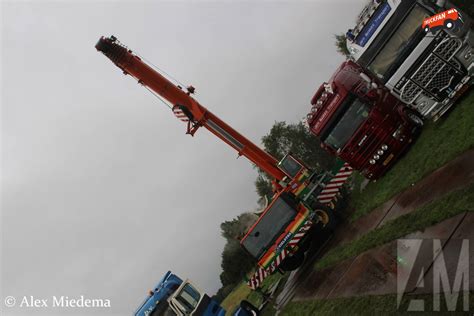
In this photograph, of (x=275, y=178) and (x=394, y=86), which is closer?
(x=394, y=86)

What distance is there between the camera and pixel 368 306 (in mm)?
7539

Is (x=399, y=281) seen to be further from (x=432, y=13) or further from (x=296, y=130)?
(x=296, y=130)

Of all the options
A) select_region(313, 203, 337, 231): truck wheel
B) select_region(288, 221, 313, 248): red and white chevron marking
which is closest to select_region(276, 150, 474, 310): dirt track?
select_region(288, 221, 313, 248): red and white chevron marking

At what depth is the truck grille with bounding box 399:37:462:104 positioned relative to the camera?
11891 mm

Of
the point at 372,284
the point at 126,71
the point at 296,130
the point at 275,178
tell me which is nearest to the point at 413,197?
the point at 372,284

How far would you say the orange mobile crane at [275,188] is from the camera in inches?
573

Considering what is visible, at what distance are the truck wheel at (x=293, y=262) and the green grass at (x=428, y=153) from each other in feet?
9.24

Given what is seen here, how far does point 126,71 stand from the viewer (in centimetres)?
1638

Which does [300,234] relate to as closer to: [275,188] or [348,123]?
[275,188]

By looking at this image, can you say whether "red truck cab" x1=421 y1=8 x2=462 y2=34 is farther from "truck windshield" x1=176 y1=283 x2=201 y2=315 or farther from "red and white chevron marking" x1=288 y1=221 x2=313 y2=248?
"truck windshield" x1=176 y1=283 x2=201 y2=315

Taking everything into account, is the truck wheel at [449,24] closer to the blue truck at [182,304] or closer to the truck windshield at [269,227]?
the truck windshield at [269,227]

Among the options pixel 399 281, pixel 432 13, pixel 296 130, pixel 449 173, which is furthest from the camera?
pixel 296 130

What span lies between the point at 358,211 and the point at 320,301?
187 inches

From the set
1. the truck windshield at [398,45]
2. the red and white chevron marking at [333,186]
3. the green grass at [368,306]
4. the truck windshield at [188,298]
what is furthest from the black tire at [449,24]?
the truck windshield at [188,298]
